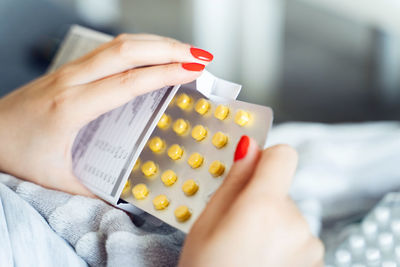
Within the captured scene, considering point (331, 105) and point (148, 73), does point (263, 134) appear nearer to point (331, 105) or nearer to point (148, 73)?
point (148, 73)

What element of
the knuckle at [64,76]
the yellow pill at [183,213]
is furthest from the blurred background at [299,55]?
the yellow pill at [183,213]

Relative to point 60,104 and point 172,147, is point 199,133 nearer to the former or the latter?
point 172,147

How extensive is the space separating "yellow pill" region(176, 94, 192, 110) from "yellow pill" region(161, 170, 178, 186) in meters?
0.06

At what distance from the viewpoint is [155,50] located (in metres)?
0.39

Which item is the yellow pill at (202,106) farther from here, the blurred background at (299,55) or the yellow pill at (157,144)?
the blurred background at (299,55)

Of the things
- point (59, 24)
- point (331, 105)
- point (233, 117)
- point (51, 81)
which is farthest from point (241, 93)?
point (331, 105)

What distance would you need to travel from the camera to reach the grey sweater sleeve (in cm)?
35

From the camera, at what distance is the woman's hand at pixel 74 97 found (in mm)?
381

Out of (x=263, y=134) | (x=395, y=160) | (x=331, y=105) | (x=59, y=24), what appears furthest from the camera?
(x=331, y=105)

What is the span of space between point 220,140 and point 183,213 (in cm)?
7

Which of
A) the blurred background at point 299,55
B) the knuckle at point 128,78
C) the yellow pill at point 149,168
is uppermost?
the knuckle at point 128,78

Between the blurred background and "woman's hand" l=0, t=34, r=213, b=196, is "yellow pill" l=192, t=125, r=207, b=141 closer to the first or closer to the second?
"woman's hand" l=0, t=34, r=213, b=196

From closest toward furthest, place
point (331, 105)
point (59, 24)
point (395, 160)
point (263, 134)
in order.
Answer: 1. point (263, 134)
2. point (395, 160)
3. point (59, 24)
4. point (331, 105)

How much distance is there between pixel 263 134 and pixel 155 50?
0.12 metres
